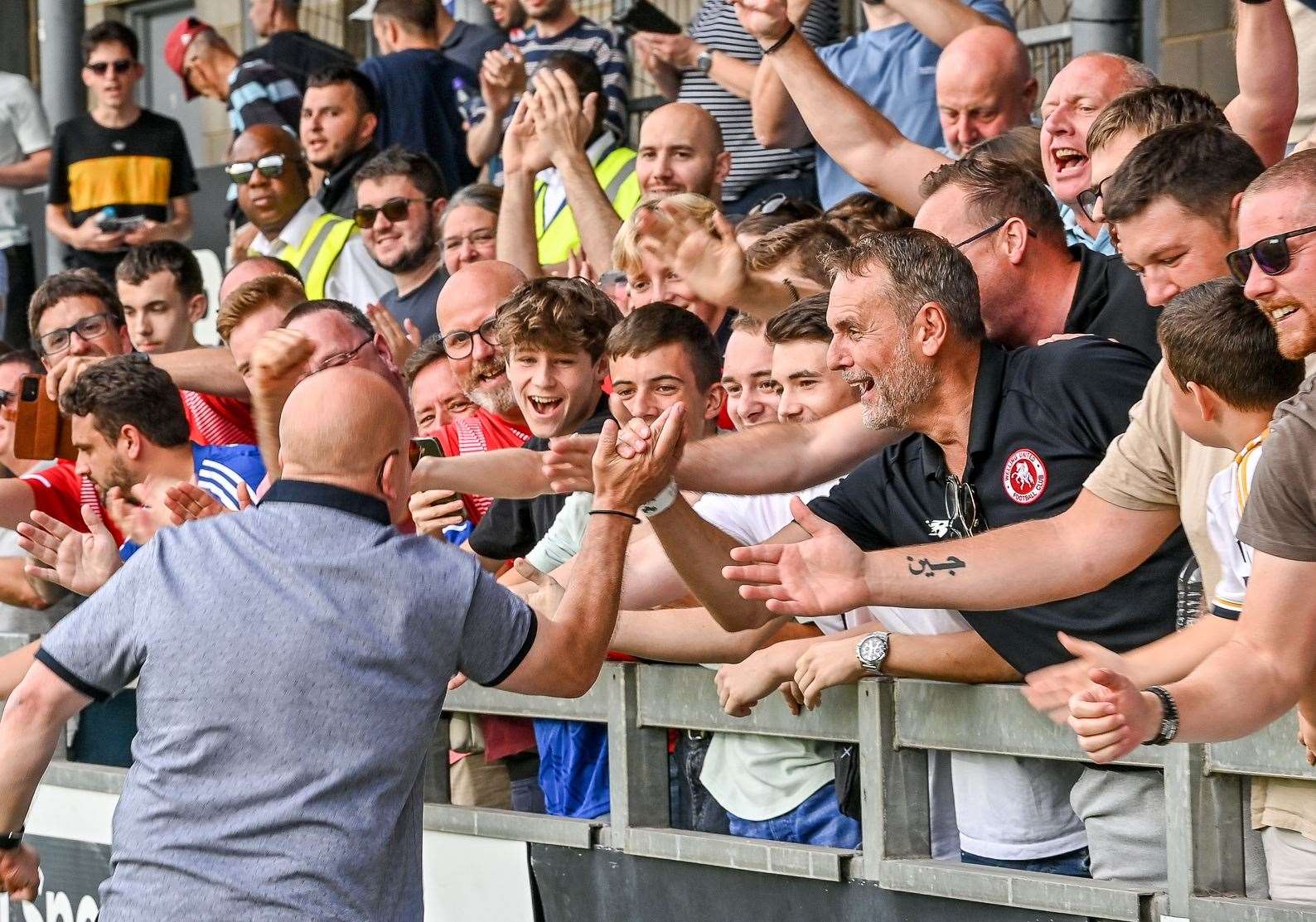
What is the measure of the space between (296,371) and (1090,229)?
2305mm

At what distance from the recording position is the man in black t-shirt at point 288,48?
10070 millimetres

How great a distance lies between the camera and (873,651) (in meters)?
4.44

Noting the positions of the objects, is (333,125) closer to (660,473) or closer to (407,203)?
(407,203)

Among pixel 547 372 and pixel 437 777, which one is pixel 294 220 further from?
pixel 437 777

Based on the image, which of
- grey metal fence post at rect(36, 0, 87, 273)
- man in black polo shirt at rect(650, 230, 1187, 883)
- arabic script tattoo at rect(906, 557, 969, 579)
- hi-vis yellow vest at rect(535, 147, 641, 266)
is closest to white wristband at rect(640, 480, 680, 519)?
man in black polo shirt at rect(650, 230, 1187, 883)

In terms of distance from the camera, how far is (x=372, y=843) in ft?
12.4

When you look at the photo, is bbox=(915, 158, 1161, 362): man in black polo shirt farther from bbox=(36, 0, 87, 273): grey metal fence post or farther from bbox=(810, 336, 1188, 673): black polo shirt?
bbox=(36, 0, 87, 273): grey metal fence post

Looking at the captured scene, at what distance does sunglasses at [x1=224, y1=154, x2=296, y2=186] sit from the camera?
28.8 ft

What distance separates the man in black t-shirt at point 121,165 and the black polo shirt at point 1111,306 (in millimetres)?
6669

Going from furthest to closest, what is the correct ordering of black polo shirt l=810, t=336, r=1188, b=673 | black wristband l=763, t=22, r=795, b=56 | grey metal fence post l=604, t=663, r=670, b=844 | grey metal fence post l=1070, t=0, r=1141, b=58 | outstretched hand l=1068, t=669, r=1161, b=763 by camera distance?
1. grey metal fence post l=1070, t=0, r=1141, b=58
2. black wristband l=763, t=22, r=795, b=56
3. grey metal fence post l=604, t=663, r=670, b=844
4. black polo shirt l=810, t=336, r=1188, b=673
5. outstretched hand l=1068, t=669, r=1161, b=763

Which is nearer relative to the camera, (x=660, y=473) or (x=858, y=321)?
(x=660, y=473)

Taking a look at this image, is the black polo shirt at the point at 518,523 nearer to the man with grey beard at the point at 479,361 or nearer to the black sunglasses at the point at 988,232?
the man with grey beard at the point at 479,361

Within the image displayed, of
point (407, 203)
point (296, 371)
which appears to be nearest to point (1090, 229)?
point (296, 371)

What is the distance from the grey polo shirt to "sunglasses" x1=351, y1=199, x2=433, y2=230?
4.08m
